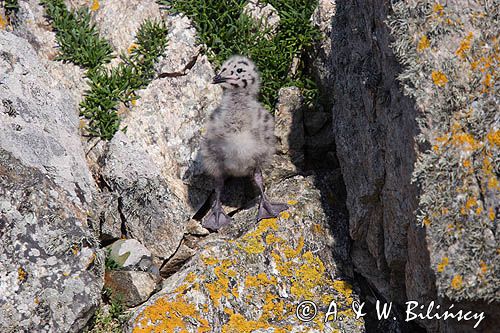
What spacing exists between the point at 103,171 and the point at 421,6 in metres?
3.74

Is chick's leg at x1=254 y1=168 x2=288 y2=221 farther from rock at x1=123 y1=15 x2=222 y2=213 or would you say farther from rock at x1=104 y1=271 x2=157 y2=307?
rock at x1=104 y1=271 x2=157 y2=307

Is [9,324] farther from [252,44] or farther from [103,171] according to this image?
[252,44]

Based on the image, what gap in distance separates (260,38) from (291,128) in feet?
3.80

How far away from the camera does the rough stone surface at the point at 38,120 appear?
744cm

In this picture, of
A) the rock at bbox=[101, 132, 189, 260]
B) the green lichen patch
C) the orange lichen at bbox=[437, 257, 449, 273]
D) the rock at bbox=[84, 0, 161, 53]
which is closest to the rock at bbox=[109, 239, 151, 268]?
the rock at bbox=[101, 132, 189, 260]

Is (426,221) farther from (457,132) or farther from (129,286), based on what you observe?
(129,286)

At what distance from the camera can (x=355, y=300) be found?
7.20 metres

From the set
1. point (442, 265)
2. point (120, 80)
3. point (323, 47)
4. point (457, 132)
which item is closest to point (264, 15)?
point (323, 47)

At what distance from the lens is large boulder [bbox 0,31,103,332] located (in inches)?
258

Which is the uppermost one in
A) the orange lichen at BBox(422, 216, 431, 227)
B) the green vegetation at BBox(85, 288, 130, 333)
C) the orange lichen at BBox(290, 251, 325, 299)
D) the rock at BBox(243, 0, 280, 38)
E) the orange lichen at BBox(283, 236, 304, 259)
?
the rock at BBox(243, 0, 280, 38)

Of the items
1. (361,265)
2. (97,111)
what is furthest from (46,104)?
(361,265)

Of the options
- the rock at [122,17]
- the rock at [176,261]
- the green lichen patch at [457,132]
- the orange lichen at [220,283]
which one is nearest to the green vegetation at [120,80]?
the rock at [122,17]

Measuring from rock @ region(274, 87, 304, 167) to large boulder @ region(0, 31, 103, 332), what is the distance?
7.23 feet

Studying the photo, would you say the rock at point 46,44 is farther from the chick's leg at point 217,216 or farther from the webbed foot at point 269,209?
the webbed foot at point 269,209
